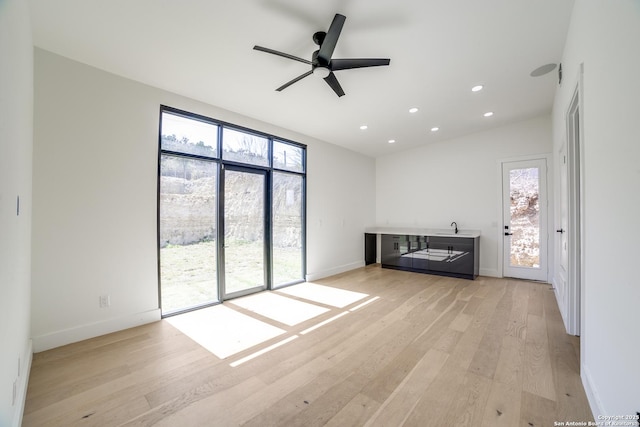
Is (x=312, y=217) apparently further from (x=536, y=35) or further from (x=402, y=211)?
(x=536, y=35)

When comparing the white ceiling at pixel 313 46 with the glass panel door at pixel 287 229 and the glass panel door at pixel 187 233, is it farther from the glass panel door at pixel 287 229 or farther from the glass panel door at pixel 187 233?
the glass panel door at pixel 287 229

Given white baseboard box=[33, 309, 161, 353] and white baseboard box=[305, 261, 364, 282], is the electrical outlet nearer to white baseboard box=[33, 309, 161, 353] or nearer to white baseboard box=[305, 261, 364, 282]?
white baseboard box=[33, 309, 161, 353]

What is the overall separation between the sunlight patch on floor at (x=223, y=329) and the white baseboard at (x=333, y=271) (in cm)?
191

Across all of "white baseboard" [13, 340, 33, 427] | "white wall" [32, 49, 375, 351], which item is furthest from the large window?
"white baseboard" [13, 340, 33, 427]

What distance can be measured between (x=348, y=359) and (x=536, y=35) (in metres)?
3.62

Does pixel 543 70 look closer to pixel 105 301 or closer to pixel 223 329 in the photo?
pixel 223 329

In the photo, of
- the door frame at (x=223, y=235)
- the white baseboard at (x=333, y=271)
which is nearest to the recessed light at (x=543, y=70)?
the door frame at (x=223, y=235)

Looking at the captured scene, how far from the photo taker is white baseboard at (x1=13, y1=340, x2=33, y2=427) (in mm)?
1564

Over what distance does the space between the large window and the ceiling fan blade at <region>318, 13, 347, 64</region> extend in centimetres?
219

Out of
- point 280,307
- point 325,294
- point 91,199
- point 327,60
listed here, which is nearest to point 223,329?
point 280,307

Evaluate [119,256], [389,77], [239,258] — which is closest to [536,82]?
[389,77]

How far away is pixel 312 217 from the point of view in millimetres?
5234

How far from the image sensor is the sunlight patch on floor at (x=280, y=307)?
3.31 m

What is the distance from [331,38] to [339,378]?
279 centimetres
